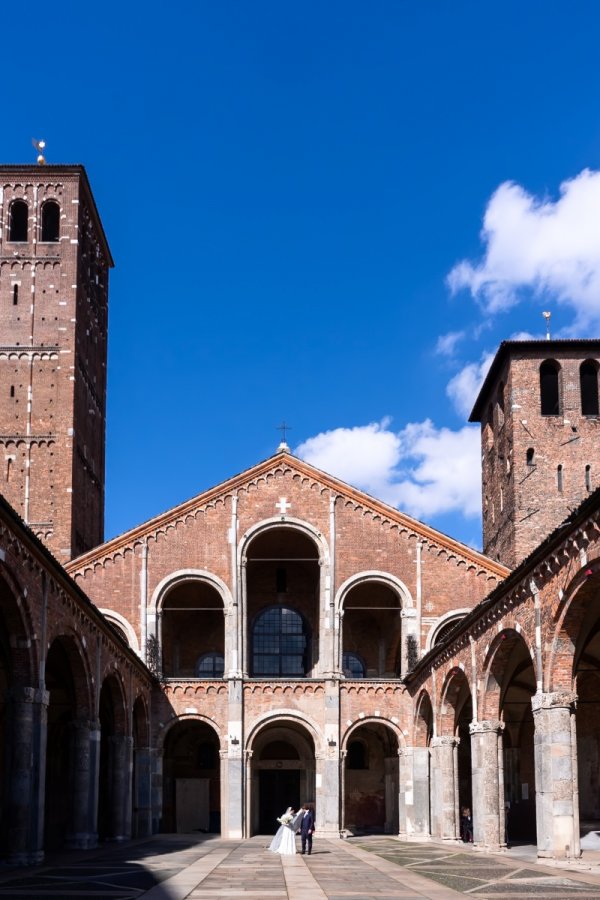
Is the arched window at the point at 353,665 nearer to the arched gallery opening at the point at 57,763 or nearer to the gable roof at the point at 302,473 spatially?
the gable roof at the point at 302,473

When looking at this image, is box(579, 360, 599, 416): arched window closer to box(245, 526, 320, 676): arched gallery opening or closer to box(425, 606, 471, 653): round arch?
box(425, 606, 471, 653): round arch

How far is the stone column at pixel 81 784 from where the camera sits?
29.4 metres

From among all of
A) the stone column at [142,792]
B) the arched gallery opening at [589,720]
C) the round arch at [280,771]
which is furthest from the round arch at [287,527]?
the arched gallery opening at [589,720]

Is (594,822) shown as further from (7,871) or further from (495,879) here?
(7,871)

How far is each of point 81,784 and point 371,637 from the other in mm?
19704

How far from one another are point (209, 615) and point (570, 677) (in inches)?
1063

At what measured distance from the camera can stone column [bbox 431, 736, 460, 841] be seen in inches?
1356

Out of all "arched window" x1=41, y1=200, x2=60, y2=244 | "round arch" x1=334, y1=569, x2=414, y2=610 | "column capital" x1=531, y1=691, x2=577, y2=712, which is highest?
"arched window" x1=41, y1=200, x2=60, y2=244

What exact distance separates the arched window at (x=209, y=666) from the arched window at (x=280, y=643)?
62.9 inches

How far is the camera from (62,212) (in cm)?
5200

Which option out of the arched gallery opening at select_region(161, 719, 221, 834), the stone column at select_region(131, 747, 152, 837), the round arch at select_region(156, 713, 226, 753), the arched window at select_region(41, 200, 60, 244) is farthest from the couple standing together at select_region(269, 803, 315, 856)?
the arched window at select_region(41, 200, 60, 244)

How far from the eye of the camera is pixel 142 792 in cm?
4022

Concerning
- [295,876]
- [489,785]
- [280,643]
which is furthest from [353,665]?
[295,876]

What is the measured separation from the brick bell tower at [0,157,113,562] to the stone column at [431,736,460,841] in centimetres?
1870
